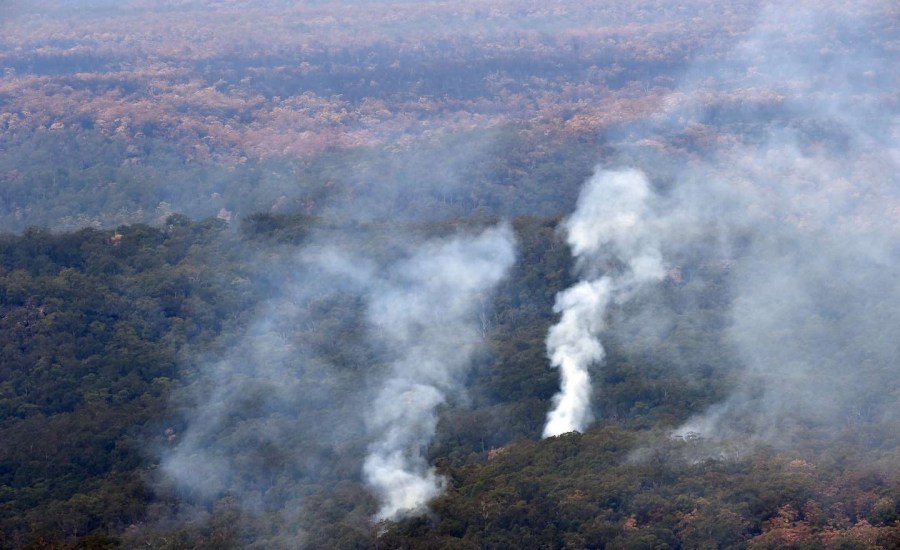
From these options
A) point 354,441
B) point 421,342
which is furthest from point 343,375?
point 354,441

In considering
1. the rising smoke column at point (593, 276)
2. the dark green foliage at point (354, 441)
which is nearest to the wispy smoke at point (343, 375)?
the dark green foliage at point (354, 441)

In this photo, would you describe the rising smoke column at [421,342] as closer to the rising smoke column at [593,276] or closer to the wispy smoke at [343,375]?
the wispy smoke at [343,375]

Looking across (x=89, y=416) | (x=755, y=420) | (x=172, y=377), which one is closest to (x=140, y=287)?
(x=172, y=377)

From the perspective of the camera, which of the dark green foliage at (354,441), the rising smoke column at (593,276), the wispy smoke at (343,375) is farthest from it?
the rising smoke column at (593,276)

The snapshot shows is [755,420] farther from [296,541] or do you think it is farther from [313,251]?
[313,251]

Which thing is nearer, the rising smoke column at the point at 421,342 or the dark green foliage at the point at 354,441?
the dark green foliage at the point at 354,441

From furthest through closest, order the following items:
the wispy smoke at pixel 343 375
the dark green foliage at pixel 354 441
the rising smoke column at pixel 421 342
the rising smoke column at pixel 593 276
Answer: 1. the rising smoke column at pixel 593 276
2. the wispy smoke at pixel 343 375
3. the rising smoke column at pixel 421 342
4. the dark green foliage at pixel 354 441
